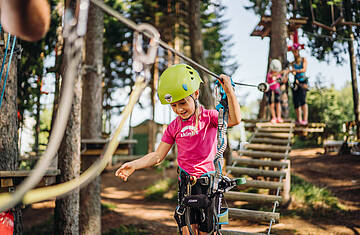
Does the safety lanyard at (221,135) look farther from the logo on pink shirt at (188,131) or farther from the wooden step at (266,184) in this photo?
the wooden step at (266,184)

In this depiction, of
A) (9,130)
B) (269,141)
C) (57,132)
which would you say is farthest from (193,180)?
(269,141)

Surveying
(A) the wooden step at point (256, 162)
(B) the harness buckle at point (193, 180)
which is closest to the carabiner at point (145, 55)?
(B) the harness buckle at point (193, 180)

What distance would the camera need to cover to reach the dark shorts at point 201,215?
116 inches

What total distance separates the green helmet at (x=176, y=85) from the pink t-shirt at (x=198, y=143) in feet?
1.10

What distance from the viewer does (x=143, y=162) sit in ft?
10.1

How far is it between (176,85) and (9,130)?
3.70 m

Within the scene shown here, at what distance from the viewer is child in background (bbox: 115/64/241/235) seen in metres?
2.89

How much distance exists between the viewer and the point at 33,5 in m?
1.22

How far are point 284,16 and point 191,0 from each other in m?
3.42

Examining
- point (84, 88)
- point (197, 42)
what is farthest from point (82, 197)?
point (197, 42)

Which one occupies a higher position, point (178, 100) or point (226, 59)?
point (226, 59)

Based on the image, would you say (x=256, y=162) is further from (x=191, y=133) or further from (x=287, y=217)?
(x=191, y=133)

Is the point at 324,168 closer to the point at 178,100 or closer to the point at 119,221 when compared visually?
the point at 119,221

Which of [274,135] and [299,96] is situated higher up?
[299,96]
